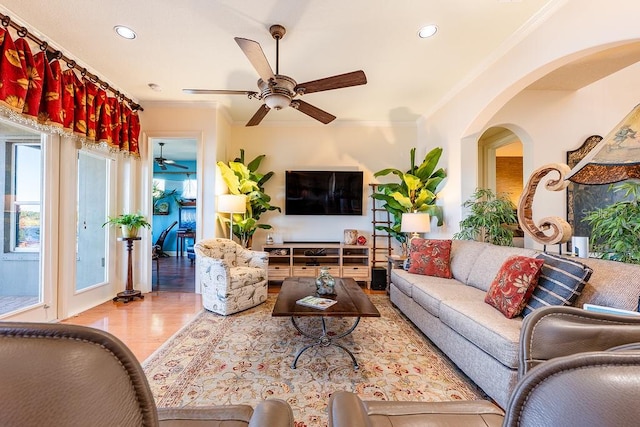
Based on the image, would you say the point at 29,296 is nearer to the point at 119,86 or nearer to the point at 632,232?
the point at 119,86

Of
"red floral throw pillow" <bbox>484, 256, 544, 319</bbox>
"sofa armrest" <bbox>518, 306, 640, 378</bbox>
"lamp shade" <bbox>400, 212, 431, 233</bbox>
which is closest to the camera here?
"sofa armrest" <bbox>518, 306, 640, 378</bbox>

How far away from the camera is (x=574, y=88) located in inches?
134

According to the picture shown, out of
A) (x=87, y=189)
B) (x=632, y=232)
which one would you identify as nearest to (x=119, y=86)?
(x=87, y=189)

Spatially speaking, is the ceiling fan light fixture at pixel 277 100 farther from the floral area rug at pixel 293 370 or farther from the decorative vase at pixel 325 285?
the floral area rug at pixel 293 370

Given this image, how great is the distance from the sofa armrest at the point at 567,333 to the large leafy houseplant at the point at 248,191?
12.6 ft

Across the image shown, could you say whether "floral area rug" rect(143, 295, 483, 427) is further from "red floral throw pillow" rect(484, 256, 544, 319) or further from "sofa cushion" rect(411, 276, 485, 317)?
"red floral throw pillow" rect(484, 256, 544, 319)

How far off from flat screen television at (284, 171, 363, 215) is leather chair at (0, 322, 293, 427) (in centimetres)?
431

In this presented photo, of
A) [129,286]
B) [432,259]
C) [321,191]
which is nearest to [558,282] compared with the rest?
[432,259]

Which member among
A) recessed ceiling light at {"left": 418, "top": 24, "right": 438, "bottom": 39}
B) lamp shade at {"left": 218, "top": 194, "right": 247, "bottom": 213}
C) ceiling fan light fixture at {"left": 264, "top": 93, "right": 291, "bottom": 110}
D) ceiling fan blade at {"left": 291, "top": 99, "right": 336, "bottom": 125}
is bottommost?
lamp shade at {"left": 218, "top": 194, "right": 247, "bottom": 213}

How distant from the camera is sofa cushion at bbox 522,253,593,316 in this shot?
5.44ft

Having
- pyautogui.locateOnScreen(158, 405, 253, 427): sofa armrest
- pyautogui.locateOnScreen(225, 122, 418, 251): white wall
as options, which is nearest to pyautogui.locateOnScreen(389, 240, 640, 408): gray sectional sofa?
pyautogui.locateOnScreen(158, 405, 253, 427): sofa armrest

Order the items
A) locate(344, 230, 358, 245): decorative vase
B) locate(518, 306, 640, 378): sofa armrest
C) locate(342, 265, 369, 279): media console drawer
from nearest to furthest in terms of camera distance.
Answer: locate(518, 306, 640, 378): sofa armrest, locate(342, 265, 369, 279): media console drawer, locate(344, 230, 358, 245): decorative vase

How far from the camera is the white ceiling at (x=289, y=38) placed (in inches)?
85.7

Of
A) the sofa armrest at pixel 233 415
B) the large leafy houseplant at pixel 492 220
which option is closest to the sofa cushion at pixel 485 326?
the large leafy houseplant at pixel 492 220
